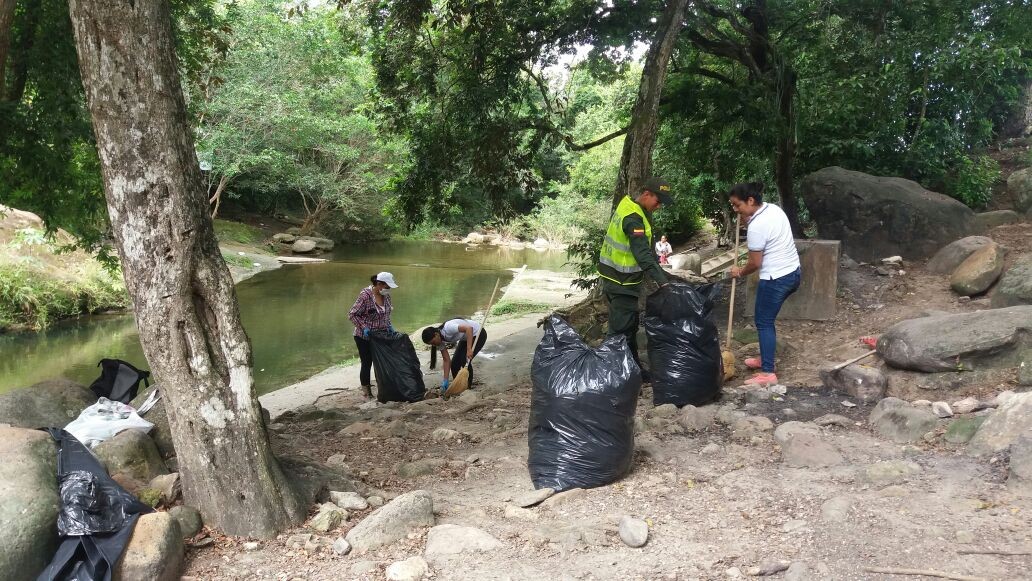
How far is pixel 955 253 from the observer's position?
24.2ft

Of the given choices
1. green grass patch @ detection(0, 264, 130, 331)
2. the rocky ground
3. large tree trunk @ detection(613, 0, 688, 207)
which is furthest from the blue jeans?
green grass patch @ detection(0, 264, 130, 331)

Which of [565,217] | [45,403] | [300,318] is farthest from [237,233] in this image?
[45,403]

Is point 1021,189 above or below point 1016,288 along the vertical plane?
above

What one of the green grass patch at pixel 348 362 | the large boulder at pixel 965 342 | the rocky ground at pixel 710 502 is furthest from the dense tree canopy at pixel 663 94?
the rocky ground at pixel 710 502

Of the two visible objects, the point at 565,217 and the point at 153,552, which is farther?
the point at 565,217

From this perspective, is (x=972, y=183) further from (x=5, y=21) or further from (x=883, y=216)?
(x=5, y=21)

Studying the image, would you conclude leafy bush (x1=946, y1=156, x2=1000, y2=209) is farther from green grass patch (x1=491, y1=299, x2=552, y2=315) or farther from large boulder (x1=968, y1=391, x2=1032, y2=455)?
green grass patch (x1=491, y1=299, x2=552, y2=315)

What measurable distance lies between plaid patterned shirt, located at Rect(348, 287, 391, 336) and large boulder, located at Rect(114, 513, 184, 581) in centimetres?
411

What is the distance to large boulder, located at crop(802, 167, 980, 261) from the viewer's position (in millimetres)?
8078

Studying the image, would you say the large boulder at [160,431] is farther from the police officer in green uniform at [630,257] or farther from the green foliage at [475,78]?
the green foliage at [475,78]

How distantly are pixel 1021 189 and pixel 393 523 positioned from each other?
30.1 feet

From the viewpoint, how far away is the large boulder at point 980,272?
262 inches

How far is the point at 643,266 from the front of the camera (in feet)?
17.0

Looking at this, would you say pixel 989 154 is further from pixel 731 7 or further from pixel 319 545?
pixel 319 545
